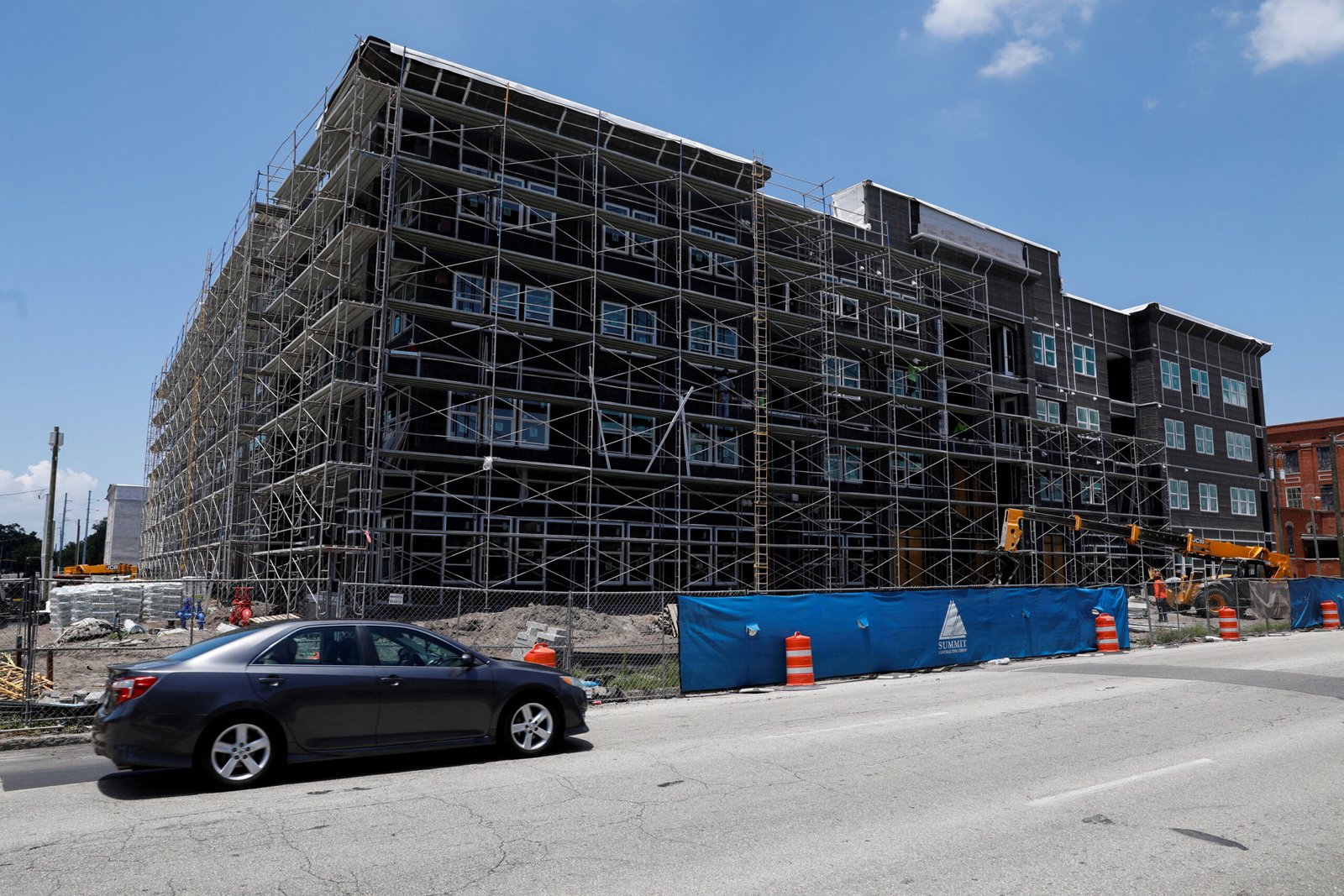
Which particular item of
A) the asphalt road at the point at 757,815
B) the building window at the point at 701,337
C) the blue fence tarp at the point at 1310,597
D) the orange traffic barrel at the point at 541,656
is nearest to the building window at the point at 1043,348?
the blue fence tarp at the point at 1310,597

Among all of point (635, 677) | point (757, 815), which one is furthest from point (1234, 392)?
point (757, 815)

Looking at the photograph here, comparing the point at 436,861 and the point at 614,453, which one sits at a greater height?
the point at 614,453

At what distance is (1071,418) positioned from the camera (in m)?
41.8

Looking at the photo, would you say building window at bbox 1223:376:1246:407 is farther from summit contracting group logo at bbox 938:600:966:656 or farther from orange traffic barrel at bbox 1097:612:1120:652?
summit contracting group logo at bbox 938:600:966:656

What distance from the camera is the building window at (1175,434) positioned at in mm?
44594

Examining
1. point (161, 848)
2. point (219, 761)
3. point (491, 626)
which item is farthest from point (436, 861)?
point (491, 626)

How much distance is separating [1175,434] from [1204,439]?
2844mm

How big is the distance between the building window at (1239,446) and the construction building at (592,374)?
10.8m

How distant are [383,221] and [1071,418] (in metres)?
30.9

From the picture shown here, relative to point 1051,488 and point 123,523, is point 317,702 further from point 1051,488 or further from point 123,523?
point 123,523

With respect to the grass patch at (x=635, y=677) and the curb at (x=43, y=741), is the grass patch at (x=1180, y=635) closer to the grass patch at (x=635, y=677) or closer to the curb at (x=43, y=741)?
the grass patch at (x=635, y=677)

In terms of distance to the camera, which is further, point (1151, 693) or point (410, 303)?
point (410, 303)

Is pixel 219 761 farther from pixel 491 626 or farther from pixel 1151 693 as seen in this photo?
pixel 491 626


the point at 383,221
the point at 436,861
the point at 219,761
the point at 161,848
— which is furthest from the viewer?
the point at 383,221
